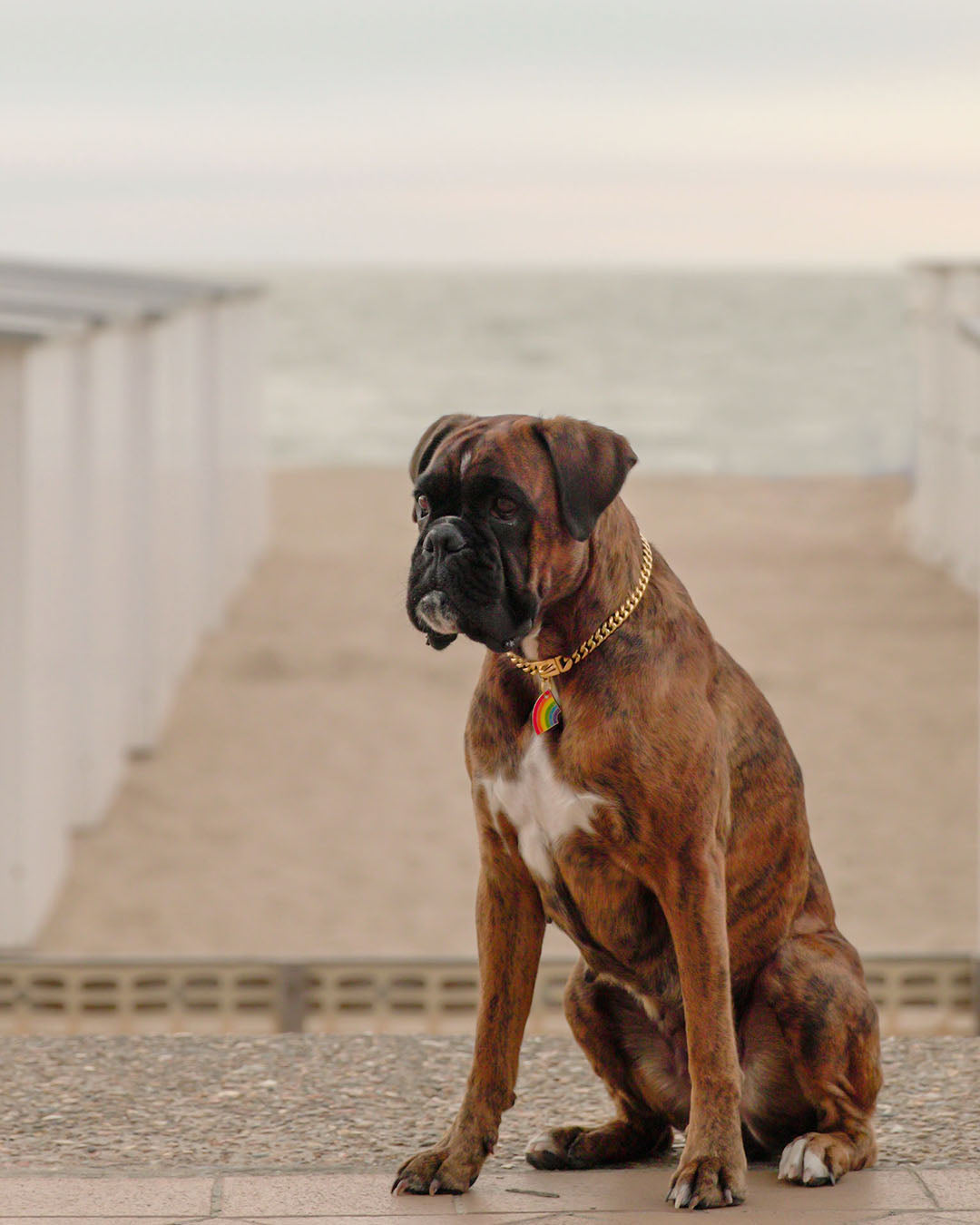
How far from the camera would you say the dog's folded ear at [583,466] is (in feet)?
11.5

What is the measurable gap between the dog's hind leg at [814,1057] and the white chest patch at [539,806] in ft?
1.75

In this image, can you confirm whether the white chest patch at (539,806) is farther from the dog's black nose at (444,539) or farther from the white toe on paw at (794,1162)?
the white toe on paw at (794,1162)

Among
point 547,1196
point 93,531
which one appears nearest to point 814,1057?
point 547,1196

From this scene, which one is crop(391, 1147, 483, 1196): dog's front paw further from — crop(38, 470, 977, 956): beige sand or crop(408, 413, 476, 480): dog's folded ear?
crop(38, 470, 977, 956): beige sand

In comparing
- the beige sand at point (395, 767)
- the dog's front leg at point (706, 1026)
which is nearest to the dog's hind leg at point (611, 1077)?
the dog's front leg at point (706, 1026)

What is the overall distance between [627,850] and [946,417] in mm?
24520

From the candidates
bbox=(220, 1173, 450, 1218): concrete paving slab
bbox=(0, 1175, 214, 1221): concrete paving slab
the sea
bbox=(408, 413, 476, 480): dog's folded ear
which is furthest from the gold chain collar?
the sea

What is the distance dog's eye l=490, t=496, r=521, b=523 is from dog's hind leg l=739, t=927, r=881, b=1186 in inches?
41.0

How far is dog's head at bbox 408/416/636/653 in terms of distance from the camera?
3.45 meters

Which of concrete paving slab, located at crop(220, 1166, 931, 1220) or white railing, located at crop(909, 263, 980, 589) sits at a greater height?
white railing, located at crop(909, 263, 980, 589)

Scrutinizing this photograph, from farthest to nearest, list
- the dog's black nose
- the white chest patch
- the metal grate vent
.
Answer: the metal grate vent → the white chest patch → the dog's black nose

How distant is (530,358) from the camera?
98562mm

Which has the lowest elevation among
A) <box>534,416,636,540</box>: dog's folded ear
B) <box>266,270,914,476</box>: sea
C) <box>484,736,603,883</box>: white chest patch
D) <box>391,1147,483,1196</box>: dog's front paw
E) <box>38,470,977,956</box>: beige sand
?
<box>38,470,977,956</box>: beige sand

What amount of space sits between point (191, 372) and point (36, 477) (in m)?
8.95
